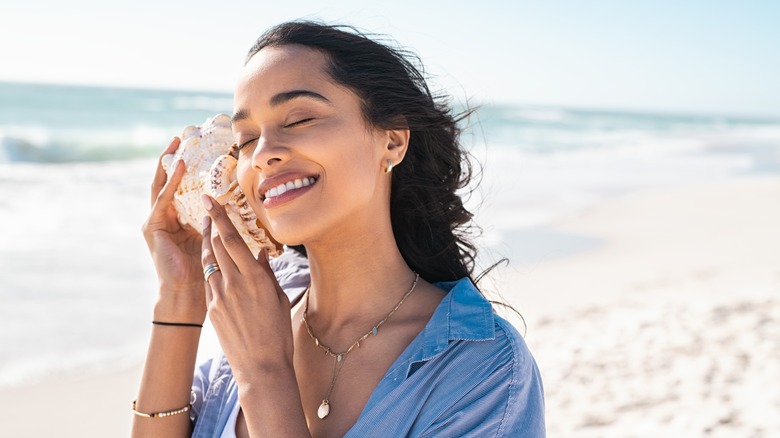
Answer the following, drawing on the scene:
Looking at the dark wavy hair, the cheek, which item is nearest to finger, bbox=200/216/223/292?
the cheek

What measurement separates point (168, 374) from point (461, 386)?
94 cm

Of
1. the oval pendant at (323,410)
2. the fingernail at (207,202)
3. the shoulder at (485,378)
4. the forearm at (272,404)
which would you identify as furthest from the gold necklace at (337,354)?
the fingernail at (207,202)

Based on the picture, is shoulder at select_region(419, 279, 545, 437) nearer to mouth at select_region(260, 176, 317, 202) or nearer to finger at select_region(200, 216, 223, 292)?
mouth at select_region(260, 176, 317, 202)

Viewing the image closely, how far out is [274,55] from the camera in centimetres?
200

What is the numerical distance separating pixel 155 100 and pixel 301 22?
44.7m

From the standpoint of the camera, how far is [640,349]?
16.8ft

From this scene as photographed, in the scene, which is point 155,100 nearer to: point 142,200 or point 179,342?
point 142,200

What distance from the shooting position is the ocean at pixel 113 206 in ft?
17.1

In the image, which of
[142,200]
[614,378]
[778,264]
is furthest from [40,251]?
[778,264]

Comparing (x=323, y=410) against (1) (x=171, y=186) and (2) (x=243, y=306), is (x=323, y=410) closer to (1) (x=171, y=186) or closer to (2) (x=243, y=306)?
(2) (x=243, y=306)

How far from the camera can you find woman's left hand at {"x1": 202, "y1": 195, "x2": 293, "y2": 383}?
1.86m

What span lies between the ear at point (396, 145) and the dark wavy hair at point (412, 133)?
0.07 feet

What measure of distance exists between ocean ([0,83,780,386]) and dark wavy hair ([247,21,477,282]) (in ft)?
0.49

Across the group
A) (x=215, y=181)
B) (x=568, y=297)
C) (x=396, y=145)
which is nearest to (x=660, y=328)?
(x=568, y=297)
